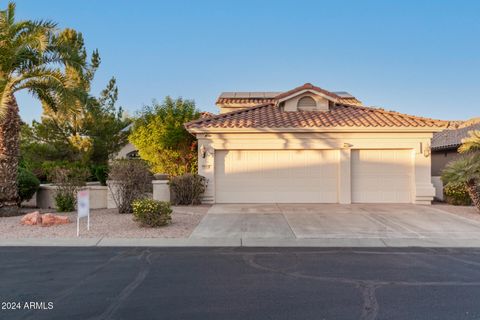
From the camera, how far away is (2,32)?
11.3 metres

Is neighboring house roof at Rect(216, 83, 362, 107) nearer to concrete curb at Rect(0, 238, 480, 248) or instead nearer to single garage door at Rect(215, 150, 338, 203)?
single garage door at Rect(215, 150, 338, 203)

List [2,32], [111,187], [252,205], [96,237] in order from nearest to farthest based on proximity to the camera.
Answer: [96,237] → [2,32] → [111,187] → [252,205]

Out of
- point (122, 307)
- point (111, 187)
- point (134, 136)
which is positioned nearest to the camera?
point (122, 307)

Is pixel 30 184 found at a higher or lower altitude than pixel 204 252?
higher

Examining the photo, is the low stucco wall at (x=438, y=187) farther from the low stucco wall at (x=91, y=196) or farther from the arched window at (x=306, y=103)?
the low stucco wall at (x=91, y=196)

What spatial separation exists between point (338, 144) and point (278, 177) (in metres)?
2.82

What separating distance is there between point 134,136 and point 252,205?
7.15 m

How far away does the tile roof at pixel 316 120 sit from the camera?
14625mm

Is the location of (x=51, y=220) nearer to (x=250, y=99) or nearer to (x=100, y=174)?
(x=100, y=174)

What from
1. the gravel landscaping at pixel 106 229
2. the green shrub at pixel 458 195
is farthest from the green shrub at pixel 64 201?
the green shrub at pixel 458 195

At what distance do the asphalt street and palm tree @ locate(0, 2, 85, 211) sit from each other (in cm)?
533

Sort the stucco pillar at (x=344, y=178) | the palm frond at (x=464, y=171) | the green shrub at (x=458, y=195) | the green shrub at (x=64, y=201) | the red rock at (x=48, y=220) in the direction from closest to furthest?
the red rock at (x=48, y=220) → the palm frond at (x=464, y=171) → the green shrub at (x=64, y=201) → the green shrub at (x=458, y=195) → the stucco pillar at (x=344, y=178)

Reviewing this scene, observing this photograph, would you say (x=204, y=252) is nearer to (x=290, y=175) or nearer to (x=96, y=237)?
(x=96, y=237)

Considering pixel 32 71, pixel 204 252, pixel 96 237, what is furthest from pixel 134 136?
pixel 204 252
